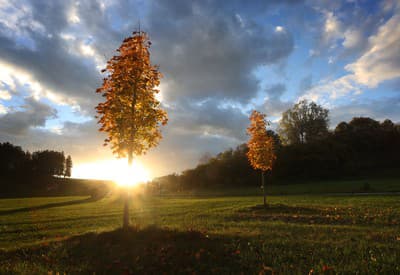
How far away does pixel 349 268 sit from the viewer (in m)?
6.31

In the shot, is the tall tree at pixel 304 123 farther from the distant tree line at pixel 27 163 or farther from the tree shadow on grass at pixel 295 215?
the distant tree line at pixel 27 163

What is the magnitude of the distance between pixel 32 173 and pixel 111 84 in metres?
114

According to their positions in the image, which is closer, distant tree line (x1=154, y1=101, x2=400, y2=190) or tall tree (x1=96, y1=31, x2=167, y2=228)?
tall tree (x1=96, y1=31, x2=167, y2=228)

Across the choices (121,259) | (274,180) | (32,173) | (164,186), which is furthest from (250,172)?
(32,173)

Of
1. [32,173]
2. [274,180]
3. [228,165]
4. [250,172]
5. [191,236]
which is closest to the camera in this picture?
[191,236]

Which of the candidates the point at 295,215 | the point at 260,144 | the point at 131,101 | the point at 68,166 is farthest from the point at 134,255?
the point at 68,166

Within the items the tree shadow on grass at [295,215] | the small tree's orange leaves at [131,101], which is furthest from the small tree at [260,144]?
the small tree's orange leaves at [131,101]

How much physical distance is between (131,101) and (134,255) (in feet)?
25.5

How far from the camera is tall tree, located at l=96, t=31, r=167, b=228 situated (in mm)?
12453

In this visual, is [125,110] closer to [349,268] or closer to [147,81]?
[147,81]

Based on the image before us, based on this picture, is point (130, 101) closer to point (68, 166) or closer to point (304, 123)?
point (304, 123)

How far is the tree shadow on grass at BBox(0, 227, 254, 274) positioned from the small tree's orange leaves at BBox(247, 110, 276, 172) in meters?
15.5

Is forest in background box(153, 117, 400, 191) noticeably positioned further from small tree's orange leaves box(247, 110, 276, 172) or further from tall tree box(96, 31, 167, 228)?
tall tree box(96, 31, 167, 228)

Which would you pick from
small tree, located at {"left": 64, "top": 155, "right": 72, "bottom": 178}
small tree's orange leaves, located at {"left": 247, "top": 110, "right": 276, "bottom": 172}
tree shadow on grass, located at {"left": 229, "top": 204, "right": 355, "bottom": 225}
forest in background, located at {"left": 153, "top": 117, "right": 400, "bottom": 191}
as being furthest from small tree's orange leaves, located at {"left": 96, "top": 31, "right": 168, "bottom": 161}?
small tree, located at {"left": 64, "top": 155, "right": 72, "bottom": 178}
